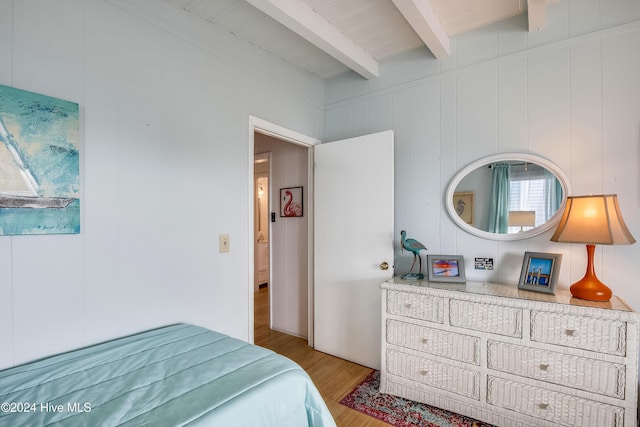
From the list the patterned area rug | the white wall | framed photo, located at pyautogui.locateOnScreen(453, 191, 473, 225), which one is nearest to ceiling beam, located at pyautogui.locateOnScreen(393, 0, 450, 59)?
framed photo, located at pyautogui.locateOnScreen(453, 191, 473, 225)

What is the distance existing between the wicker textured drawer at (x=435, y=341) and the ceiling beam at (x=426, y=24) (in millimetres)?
1987

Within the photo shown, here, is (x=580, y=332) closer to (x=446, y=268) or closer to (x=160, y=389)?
(x=446, y=268)

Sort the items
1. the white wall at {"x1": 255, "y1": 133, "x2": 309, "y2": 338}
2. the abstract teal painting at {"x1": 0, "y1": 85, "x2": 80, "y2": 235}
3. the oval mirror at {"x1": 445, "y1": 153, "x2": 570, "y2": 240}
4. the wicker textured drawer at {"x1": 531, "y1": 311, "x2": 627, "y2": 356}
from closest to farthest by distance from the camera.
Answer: the abstract teal painting at {"x1": 0, "y1": 85, "x2": 80, "y2": 235} → the wicker textured drawer at {"x1": 531, "y1": 311, "x2": 627, "y2": 356} → the oval mirror at {"x1": 445, "y1": 153, "x2": 570, "y2": 240} → the white wall at {"x1": 255, "y1": 133, "x2": 309, "y2": 338}

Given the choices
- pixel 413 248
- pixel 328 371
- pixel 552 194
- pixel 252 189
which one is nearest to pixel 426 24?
pixel 552 194

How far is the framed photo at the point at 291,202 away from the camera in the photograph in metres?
3.23

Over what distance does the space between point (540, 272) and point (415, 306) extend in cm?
79

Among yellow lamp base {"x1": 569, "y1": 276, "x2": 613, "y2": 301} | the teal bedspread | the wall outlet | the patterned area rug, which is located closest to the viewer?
the teal bedspread

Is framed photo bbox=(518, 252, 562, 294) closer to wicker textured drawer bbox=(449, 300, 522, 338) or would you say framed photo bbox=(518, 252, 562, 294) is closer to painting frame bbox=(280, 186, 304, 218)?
wicker textured drawer bbox=(449, 300, 522, 338)

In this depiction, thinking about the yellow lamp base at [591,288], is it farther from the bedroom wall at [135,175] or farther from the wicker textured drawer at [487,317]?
the bedroom wall at [135,175]

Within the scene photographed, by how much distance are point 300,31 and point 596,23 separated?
1.84 meters

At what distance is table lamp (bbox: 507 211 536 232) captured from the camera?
6.66ft

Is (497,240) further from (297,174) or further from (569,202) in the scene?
(297,174)

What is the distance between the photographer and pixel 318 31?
2.06 meters

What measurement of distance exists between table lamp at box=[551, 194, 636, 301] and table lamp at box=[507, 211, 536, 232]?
0.27 meters
